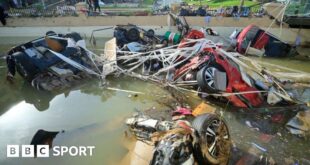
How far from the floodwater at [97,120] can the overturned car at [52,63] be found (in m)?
0.44

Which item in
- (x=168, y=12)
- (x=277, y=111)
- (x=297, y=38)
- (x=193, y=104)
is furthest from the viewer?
(x=168, y=12)

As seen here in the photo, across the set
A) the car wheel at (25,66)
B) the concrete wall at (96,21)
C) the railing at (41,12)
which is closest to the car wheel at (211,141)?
the car wheel at (25,66)

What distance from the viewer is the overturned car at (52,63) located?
28.2 ft

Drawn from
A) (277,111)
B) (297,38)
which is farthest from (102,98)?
(297,38)

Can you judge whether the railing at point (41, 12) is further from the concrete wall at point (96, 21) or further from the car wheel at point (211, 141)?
the car wheel at point (211, 141)

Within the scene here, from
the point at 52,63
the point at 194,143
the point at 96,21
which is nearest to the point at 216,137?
the point at 194,143

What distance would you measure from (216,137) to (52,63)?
676 centimetres

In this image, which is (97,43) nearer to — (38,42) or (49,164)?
(38,42)

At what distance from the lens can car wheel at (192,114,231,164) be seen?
374 cm

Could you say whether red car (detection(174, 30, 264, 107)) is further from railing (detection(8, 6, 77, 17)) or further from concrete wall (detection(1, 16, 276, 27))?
railing (detection(8, 6, 77, 17))

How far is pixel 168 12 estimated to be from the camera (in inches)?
679

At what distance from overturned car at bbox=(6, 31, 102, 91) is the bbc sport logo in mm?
3428

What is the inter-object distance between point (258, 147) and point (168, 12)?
13.6 meters

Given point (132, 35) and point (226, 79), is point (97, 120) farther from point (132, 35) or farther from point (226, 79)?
point (132, 35)
